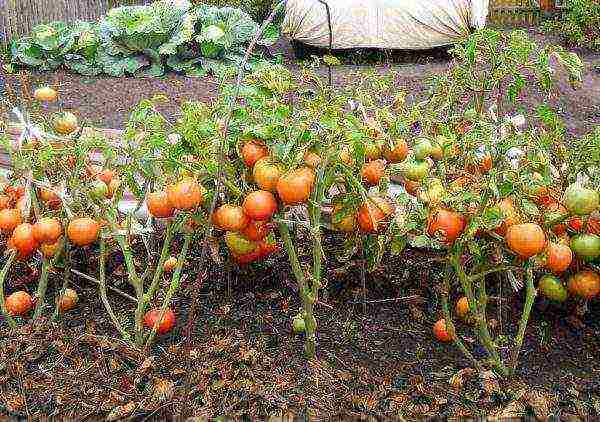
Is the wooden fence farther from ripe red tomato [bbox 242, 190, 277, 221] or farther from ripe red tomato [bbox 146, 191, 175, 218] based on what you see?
ripe red tomato [bbox 242, 190, 277, 221]

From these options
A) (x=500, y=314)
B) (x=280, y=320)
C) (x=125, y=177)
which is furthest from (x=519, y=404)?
(x=125, y=177)

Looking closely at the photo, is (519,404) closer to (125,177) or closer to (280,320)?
(280,320)

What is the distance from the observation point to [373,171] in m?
1.97

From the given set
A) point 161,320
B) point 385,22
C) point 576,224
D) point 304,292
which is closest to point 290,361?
point 304,292

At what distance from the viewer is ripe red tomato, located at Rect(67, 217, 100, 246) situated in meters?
2.00

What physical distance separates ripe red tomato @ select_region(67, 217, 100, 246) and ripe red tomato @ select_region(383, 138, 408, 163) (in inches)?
32.7

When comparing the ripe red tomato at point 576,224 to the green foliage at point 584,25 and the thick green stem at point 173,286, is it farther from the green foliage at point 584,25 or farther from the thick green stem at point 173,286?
the green foliage at point 584,25

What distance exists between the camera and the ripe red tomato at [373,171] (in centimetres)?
197

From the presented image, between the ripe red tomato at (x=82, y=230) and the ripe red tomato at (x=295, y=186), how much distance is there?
2.11ft

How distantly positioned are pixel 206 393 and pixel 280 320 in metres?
0.47

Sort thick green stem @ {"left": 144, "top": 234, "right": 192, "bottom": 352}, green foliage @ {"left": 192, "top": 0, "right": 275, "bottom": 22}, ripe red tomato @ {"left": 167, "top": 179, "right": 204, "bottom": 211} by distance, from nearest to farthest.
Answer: ripe red tomato @ {"left": 167, "top": 179, "right": 204, "bottom": 211} → thick green stem @ {"left": 144, "top": 234, "right": 192, "bottom": 352} → green foliage @ {"left": 192, "top": 0, "right": 275, "bottom": 22}

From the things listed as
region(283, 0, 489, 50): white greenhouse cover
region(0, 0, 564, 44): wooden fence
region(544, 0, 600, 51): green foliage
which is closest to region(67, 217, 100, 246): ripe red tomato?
region(283, 0, 489, 50): white greenhouse cover

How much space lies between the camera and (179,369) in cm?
197

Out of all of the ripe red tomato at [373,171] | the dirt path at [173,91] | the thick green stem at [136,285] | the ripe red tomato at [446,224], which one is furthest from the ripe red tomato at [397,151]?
the dirt path at [173,91]
